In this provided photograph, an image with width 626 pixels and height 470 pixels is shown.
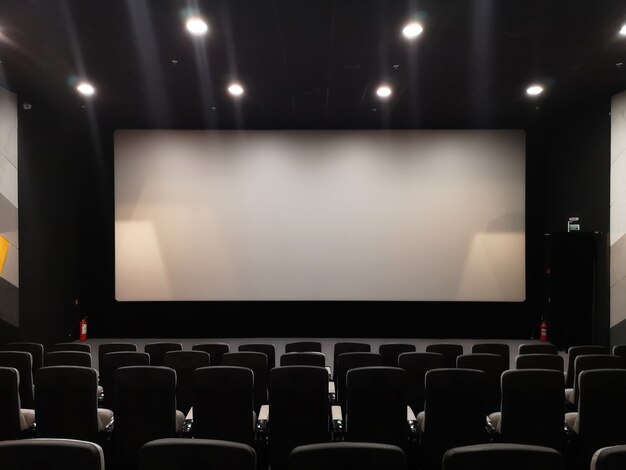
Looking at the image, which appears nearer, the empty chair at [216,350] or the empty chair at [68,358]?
the empty chair at [68,358]

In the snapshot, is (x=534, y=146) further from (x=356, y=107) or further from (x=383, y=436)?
(x=383, y=436)

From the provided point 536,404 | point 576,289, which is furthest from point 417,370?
point 576,289

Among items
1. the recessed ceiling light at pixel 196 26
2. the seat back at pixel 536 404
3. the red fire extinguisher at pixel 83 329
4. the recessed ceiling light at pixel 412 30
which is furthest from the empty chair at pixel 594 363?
the red fire extinguisher at pixel 83 329

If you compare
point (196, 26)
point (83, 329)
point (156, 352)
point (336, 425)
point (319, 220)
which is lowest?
point (83, 329)

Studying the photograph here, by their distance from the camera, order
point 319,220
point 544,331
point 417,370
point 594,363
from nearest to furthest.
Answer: point 594,363 → point 417,370 → point 544,331 → point 319,220

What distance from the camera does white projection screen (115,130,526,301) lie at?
980 cm

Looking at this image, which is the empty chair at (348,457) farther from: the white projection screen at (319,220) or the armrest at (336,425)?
the white projection screen at (319,220)

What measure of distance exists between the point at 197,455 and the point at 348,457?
22.8 inches

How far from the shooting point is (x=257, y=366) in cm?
459

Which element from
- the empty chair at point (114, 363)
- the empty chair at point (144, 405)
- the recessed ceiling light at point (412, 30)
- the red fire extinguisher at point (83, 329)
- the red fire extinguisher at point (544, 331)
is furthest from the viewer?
the red fire extinguisher at point (83, 329)

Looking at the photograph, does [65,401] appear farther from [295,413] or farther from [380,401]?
[380,401]

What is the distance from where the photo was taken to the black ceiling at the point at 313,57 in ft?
16.8

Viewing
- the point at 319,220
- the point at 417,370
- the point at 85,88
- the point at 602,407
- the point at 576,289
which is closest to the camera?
the point at 602,407

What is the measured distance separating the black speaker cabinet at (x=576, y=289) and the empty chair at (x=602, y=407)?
17.3 feet
